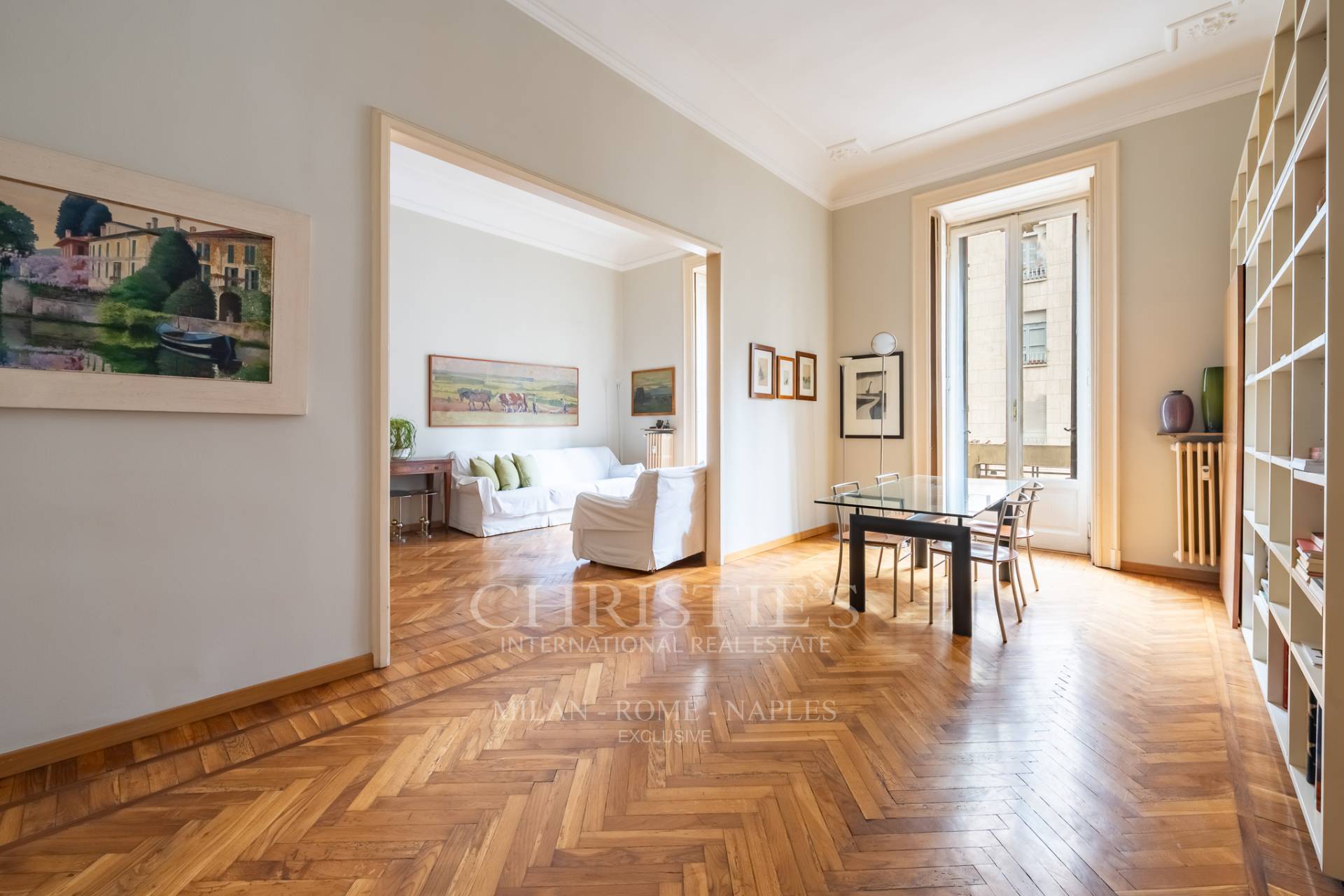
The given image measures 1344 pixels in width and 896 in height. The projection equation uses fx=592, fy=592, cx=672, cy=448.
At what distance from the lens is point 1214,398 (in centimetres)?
403

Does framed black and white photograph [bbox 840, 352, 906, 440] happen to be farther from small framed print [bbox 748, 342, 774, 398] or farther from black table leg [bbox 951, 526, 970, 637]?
black table leg [bbox 951, 526, 970, 637]

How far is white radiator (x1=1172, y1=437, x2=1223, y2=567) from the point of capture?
13.5ft

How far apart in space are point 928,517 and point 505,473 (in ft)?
14.2

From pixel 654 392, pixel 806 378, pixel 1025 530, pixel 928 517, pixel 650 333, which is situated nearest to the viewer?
pixel 1025 530

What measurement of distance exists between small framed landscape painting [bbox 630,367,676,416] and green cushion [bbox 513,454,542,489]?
6.30ft

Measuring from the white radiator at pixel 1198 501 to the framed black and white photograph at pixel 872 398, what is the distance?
83.3 inches

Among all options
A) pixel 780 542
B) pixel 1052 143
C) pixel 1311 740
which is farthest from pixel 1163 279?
pixel 1311 740

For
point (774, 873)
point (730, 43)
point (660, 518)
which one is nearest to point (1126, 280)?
point (730, 43)

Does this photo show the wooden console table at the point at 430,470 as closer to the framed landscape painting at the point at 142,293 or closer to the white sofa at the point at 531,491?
the white sofa at the point at 531,491

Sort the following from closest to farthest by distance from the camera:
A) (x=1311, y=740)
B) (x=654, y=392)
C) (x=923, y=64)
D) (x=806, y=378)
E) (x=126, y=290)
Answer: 1. (x=1311, y=740)
2. (x=126, y=290)
3. (x=923, y=64)
4. (x=806, y=378)
5. (x=654, y=392)

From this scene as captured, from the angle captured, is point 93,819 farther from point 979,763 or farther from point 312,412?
point 979,763

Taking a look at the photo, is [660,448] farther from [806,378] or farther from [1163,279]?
[1163,279]

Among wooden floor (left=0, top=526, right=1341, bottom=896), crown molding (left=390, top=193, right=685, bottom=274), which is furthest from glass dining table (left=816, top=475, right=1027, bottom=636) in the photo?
crown molding (left=390, top=193, right=685, bottom=274)

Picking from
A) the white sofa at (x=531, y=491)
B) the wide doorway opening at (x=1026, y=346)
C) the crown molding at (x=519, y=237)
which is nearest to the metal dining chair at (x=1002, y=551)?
the wide doorway opening at (x=1026, y=346)
